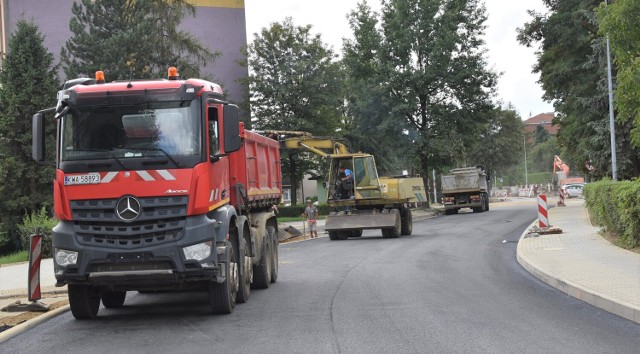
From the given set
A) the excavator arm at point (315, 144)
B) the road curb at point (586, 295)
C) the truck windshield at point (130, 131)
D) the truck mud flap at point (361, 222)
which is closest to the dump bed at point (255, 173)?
the truck windshield at point (130, 131)

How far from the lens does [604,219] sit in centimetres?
2109

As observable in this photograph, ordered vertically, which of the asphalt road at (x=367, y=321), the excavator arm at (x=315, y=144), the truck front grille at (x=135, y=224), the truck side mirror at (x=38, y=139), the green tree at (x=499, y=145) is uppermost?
the green tree at (x=499, y=145)

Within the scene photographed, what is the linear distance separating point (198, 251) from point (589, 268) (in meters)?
7.77

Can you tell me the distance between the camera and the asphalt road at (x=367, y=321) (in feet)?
25.9

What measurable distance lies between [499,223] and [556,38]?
1322cm

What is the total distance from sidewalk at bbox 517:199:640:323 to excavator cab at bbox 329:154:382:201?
6.23 meters

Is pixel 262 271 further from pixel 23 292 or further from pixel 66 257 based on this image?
pixel 23 292

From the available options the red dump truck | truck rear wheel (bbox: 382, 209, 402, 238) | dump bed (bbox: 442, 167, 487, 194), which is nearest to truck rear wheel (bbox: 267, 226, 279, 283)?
the red dump truck

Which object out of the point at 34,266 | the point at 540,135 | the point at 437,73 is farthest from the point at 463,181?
the point at 540,135

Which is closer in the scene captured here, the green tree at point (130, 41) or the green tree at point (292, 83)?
the green tree at point (130, 41)

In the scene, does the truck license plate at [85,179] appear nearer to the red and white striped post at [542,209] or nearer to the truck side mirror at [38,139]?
the truck side mirror at [38,139]

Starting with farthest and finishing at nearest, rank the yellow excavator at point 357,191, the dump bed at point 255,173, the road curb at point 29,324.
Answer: the yellow excavator at point 357,191 < the dump bed at point 255,173 < the road curb at point 29,324

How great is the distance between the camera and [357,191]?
26438mm

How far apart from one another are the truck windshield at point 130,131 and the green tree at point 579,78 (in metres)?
29.9
